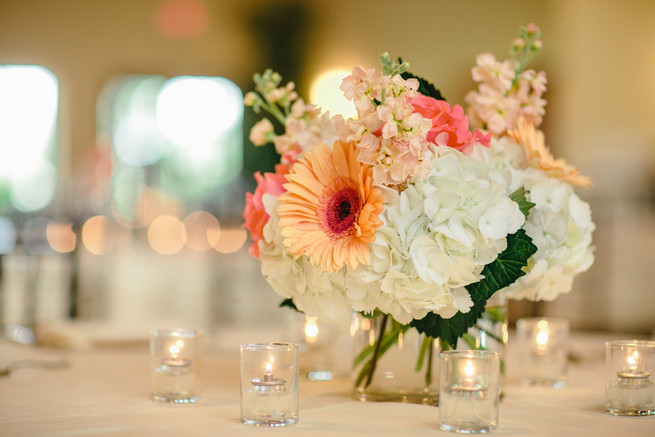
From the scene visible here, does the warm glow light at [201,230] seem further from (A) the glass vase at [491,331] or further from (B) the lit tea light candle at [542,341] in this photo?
(A) the glass vase at [491,331]

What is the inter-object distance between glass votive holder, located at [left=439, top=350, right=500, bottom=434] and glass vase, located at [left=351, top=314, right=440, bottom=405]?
A: 16cm

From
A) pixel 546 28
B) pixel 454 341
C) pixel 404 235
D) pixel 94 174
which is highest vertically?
pixel 546 28

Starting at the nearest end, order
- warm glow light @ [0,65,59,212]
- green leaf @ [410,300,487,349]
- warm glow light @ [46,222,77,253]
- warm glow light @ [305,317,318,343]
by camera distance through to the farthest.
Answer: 1. green leaf @ [410,300,487,349]
2. warm glow light @ [305,317,318,343]
3. warm glow light @ [46,222,77,253]
4. warm glow light @ [0,65,59,212]

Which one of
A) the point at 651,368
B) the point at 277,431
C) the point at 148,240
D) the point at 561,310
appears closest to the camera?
the point at 277,431

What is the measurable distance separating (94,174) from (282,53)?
2.16 metres

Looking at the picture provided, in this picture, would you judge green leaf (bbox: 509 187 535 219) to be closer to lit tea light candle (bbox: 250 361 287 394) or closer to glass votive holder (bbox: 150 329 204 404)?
lit tea light candle (bbox: 250 361 287 394)

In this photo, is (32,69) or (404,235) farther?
(32,69)

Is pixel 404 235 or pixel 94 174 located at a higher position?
pixel 94 174

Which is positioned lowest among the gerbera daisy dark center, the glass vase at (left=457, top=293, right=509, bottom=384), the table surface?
the table surface

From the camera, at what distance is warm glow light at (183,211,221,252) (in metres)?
6.64

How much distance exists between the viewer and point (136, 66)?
313 inches

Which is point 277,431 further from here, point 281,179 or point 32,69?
point 32,69

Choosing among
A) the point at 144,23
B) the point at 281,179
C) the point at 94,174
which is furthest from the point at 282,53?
the point at 281,179

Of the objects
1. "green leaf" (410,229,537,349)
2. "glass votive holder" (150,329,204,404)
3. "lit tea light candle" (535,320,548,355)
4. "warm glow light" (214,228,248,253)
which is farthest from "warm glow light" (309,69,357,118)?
"green leaf" (410,229,537,349)
